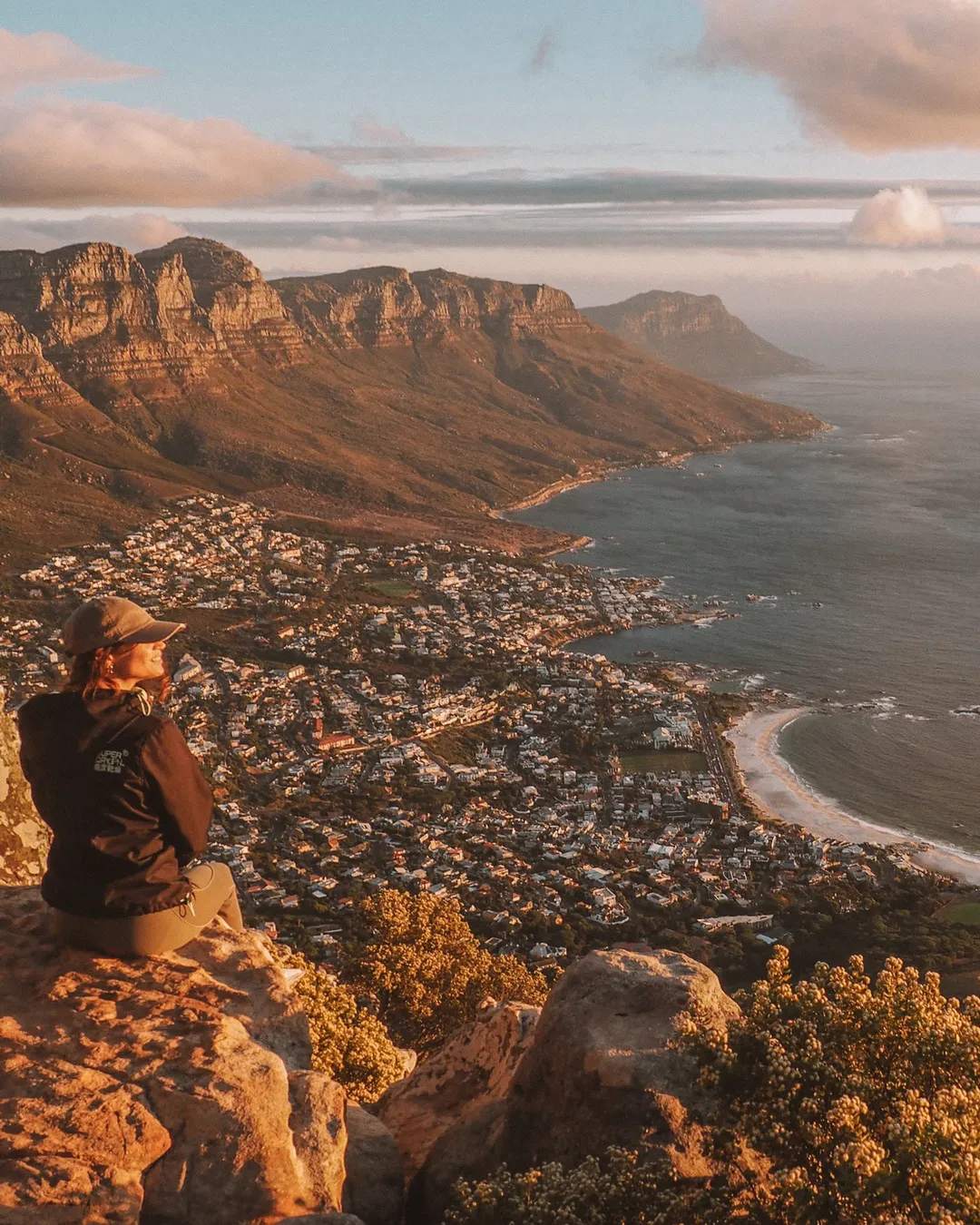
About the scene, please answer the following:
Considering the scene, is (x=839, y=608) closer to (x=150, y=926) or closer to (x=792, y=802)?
(x=792, y=802)

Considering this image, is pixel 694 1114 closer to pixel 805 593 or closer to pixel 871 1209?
pixel 871 1209

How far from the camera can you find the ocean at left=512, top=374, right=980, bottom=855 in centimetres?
6838

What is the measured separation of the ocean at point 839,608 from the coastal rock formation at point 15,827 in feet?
175

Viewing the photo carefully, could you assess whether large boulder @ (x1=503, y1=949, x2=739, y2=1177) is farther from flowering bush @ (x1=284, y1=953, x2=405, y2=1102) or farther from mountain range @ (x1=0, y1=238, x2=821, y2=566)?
mountain range @ (x1=0, y1=238, x2=821, y2=566)

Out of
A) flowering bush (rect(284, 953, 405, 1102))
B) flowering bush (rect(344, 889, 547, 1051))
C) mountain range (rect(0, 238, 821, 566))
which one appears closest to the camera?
flowering bush (rect(284, 953, 405, 1102))

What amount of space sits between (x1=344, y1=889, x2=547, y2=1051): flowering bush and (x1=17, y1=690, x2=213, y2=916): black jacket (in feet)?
57.4

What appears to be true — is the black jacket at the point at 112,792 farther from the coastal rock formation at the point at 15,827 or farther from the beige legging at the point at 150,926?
the coastal rock formation at the point at 15,827

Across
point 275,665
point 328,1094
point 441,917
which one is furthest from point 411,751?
point 328,1094

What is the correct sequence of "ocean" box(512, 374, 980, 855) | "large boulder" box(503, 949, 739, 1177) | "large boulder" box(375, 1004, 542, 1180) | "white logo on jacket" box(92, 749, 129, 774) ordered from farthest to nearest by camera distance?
1. "ocean" box(512, 374, 980, 855)
2. "large boulder" box(375, 1004, 542, 1180)
3. "large boulder" box(503, 949, 739, 1177)
4. "white logo on jacket" box(92, 749, 129, 774)

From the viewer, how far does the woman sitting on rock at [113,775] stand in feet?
27.0

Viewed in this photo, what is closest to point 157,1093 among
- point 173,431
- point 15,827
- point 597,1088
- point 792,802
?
point 597,1088

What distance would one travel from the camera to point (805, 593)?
118 metres

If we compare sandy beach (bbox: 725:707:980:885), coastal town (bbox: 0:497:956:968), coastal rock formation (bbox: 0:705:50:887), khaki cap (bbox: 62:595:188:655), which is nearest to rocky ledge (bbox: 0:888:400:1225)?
khaki cap (bbox: 62:595:188:655)

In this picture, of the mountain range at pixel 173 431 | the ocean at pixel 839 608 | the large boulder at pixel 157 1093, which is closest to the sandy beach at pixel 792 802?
the ocean at pixel 839 608
